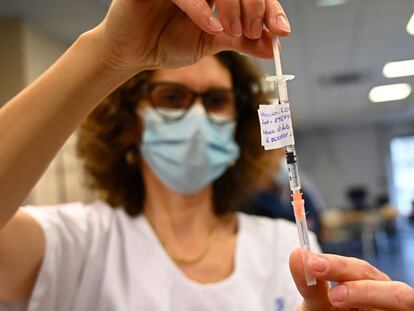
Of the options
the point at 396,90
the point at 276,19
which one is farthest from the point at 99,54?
the point at 396,90

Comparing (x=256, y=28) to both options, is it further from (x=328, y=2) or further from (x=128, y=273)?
(x=328, y=2)

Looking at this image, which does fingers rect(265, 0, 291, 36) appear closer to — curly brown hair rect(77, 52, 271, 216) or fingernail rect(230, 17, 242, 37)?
fingernail rect(230, 17, 242, 37)

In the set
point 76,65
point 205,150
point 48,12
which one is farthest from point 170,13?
point 48,12

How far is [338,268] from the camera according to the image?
0.38 meters

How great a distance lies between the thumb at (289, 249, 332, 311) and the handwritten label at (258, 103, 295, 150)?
0.35 ft

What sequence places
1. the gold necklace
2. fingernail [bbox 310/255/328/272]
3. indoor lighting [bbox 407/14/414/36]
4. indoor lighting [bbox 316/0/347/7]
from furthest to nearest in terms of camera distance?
indoor lighting [bbox 316/0/347/7]
the gold necklace
indoor lighting [bbox 407/14/414/36]
fingernail [bbox 310/255/328/272]

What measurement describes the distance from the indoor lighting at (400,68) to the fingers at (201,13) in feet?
1.16

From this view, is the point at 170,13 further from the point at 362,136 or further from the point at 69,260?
the point at 362,136

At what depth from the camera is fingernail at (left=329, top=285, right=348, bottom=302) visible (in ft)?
1.24

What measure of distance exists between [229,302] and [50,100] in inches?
18.7

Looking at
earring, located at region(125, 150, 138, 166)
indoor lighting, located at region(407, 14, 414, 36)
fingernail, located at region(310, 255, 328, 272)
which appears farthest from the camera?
earring, located at region(125, 150, 138, 166)

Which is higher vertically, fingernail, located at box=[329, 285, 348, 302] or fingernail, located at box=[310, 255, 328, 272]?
fingernail, located at box=[310, 255, 328, 272]

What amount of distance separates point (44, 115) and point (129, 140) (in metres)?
0.41

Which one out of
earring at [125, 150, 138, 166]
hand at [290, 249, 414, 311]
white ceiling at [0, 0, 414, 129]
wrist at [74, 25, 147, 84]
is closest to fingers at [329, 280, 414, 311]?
hand at [290, 249, 414, 311]
